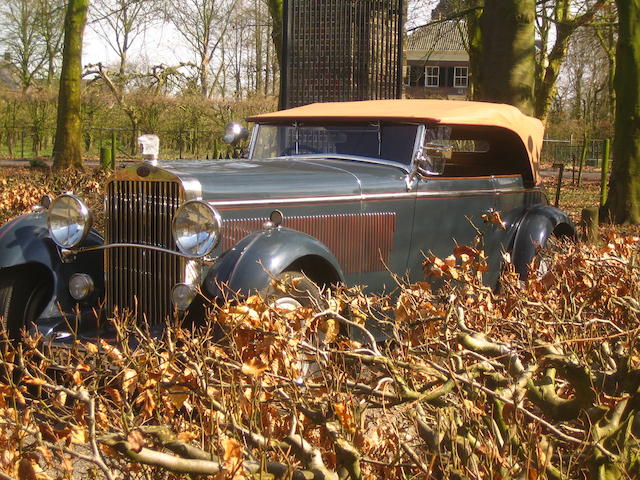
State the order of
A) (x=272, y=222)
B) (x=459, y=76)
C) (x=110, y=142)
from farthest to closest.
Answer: (x=459, y=76), (x=110, y=142), (x=272, y=222)

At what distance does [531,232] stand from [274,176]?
2.61 meters

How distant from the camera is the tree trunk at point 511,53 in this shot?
1023 centimetres

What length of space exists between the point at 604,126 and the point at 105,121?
69.5 ft

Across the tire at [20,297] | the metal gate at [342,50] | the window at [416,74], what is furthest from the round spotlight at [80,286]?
the window at [416,74]

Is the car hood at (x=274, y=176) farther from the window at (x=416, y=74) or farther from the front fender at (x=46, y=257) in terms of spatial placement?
the window at (x=416, y=74)

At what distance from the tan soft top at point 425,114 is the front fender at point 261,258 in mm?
1583

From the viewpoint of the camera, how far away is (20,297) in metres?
5.30

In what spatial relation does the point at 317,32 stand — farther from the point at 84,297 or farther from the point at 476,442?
the point at 476,442

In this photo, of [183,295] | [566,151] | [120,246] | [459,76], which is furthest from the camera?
[459,76]

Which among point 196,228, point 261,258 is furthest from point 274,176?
point 261,258

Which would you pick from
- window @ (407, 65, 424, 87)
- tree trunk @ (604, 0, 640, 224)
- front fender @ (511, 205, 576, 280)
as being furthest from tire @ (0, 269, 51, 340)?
window @ (407, 65, 424, 87)

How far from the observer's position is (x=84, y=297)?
5219 mm

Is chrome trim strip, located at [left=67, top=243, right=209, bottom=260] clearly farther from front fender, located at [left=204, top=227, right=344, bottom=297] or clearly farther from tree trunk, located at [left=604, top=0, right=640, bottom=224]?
tree trunk, located at [left=604, top=0, right=640, bottom=224]

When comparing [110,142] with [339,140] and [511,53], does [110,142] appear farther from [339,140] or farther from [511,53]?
[339,140]
